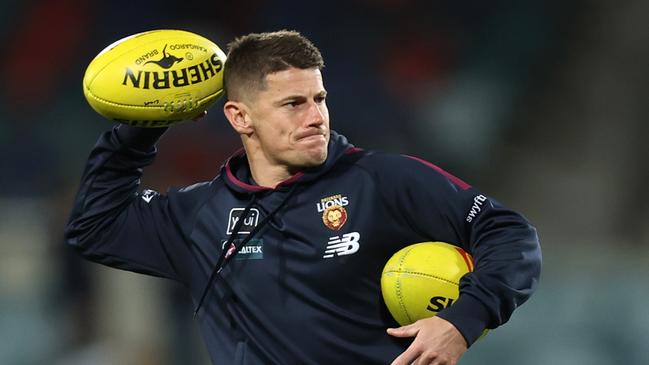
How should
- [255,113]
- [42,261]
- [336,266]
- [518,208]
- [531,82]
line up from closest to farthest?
[336,266], [255,113], [42,261], [518,208], [531,82]

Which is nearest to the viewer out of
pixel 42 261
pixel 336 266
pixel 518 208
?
pixel 336 266

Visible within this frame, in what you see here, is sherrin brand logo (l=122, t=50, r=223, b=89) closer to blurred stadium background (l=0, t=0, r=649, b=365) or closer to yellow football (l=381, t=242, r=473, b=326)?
yellow football (l=381, t=242, r=473, b=326)

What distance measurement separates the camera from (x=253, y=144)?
357 cm

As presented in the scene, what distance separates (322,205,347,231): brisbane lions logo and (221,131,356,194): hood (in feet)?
0.42

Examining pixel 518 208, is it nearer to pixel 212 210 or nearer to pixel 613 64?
pixel 613 64

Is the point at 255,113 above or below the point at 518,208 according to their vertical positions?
above

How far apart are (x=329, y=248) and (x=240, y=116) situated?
0.58 meters

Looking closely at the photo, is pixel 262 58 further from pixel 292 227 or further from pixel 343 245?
pixel 343 245

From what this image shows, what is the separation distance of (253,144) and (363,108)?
4.09 m

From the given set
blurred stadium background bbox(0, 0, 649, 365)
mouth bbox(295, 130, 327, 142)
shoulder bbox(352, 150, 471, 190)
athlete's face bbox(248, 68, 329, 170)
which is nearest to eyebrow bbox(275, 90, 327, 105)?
athlete's face bbox(248, 68, 329, 170)

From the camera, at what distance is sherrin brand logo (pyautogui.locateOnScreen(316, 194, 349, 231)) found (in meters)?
3.31

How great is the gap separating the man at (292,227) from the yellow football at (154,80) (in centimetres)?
10

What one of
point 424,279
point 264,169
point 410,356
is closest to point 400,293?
point 424,279

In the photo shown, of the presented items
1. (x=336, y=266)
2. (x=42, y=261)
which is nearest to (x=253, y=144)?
(x=336, y=266)
